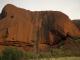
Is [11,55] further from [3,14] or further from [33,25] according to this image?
[3,14]

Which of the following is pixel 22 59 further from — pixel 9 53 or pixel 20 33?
pixel 20 33

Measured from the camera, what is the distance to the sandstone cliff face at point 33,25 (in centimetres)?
4325

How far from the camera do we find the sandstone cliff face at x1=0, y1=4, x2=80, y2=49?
1703 inches

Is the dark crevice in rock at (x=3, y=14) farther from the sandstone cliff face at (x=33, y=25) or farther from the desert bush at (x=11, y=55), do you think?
the desert bush at (x=11, y=55)

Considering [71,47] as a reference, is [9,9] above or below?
above

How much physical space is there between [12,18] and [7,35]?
9.98 ft

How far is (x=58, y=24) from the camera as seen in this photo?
4653 centimetres

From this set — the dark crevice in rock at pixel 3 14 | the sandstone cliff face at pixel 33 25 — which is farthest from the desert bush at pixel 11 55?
the dark crevice in rock at pixel 3 14

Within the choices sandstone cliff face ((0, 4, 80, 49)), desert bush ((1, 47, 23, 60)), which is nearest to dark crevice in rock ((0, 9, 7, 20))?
sandstone cliff face ((0, 4, 80, 49))

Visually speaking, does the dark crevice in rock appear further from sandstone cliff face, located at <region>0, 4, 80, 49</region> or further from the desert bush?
the desert bush

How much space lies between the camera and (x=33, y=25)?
42812 millimetres

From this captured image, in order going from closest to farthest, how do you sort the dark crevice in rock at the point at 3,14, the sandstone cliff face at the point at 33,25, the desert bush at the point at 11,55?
the desert bush at the point at 11,55 < the sandstone cliff face at the point at 33,25 < the dark crevice in rock at the point at 3,14

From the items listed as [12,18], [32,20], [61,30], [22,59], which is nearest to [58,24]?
[61,30]

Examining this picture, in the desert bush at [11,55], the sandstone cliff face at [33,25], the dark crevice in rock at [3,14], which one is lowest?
the desert bush at [11,55]
